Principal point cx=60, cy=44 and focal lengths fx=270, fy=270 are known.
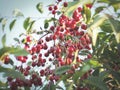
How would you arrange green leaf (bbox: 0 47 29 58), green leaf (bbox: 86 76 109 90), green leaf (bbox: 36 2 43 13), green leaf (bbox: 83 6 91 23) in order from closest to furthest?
green leaf (bbox: 0 47 29 58) < green leaf (bbox: 86 76 109 90) < green leaf (bbox: 83 6 91 23) < green leaf (bbox: 36 2 43 13)

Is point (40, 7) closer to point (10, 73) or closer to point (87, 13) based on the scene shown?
point (87, 13)

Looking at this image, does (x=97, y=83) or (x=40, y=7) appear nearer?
(x=97, y=83)

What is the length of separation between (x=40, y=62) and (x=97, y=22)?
36cm

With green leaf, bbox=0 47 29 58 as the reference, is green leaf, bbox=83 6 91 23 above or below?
above

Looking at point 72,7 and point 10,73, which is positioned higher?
point 72,7

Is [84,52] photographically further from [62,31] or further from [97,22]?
[97,22]

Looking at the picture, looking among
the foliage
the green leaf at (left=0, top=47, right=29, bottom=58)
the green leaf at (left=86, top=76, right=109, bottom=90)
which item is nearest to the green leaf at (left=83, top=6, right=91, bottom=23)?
the foliage

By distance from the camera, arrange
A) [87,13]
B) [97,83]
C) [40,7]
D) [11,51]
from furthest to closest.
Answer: [40,7]
[87,13]
[97,83]
[11,51]

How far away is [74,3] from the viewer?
68cm

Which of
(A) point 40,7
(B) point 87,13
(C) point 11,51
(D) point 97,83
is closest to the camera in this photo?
(C) point 11,51

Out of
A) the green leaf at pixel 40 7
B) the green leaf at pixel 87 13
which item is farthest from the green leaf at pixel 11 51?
the green leaf at pixel 40 7

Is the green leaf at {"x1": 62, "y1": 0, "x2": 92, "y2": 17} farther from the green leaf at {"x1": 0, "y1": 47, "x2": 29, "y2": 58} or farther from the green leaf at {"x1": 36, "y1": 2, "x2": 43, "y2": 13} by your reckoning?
the green leaf at {"x1": 36, "y1": 2, "x2": 43, "y2": 13}

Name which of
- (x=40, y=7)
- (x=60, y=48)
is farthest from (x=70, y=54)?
(x=40, y=7)

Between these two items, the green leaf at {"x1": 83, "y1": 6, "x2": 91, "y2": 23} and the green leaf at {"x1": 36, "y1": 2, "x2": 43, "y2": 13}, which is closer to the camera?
the green leaf at {"x1": 83, "y1": 6, "x2": 91, "y2": 23}
